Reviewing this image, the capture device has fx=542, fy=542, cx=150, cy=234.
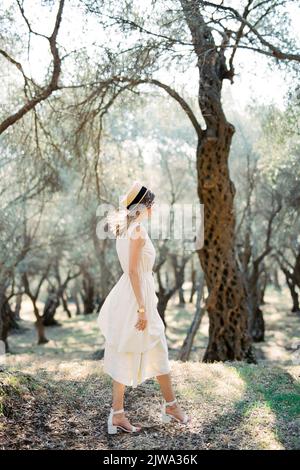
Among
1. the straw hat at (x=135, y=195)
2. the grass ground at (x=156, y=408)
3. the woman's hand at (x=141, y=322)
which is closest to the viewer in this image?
the grass ground at (x=156, y=408)

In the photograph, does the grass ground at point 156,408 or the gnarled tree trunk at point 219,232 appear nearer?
the grass ground at point 156,408

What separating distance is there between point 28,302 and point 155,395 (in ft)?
137

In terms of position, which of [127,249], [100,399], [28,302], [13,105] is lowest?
[28,302]

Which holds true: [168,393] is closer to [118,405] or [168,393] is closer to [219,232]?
[118,405]

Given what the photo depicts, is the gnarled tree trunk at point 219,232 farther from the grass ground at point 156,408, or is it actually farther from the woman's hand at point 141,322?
the woman's hand at point 141,322

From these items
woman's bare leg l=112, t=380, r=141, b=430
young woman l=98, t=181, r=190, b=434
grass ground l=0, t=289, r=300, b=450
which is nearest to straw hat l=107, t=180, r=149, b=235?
young woman l=98, t=181, r=190, b=434

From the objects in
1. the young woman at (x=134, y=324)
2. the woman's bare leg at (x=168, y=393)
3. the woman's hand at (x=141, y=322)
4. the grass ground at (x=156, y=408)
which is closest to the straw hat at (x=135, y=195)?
the young woman at (x=134, y=324)

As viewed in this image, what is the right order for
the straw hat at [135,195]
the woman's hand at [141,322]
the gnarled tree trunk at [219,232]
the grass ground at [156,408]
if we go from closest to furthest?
1. the grass ground at [156,408]
2. the woman's hand at [141,322]
3. the straw hat at [135,195]
4. the gnarled tree trunk at [219,232]

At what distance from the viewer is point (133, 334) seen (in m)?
4.46

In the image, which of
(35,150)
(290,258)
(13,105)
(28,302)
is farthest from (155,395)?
(28,302)

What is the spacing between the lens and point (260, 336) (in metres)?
20.0

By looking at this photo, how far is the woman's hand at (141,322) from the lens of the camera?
→ 4.39m

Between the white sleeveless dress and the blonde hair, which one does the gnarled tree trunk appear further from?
the white sleeveless dress

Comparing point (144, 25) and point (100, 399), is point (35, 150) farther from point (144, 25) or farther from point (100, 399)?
point (100, 399)
